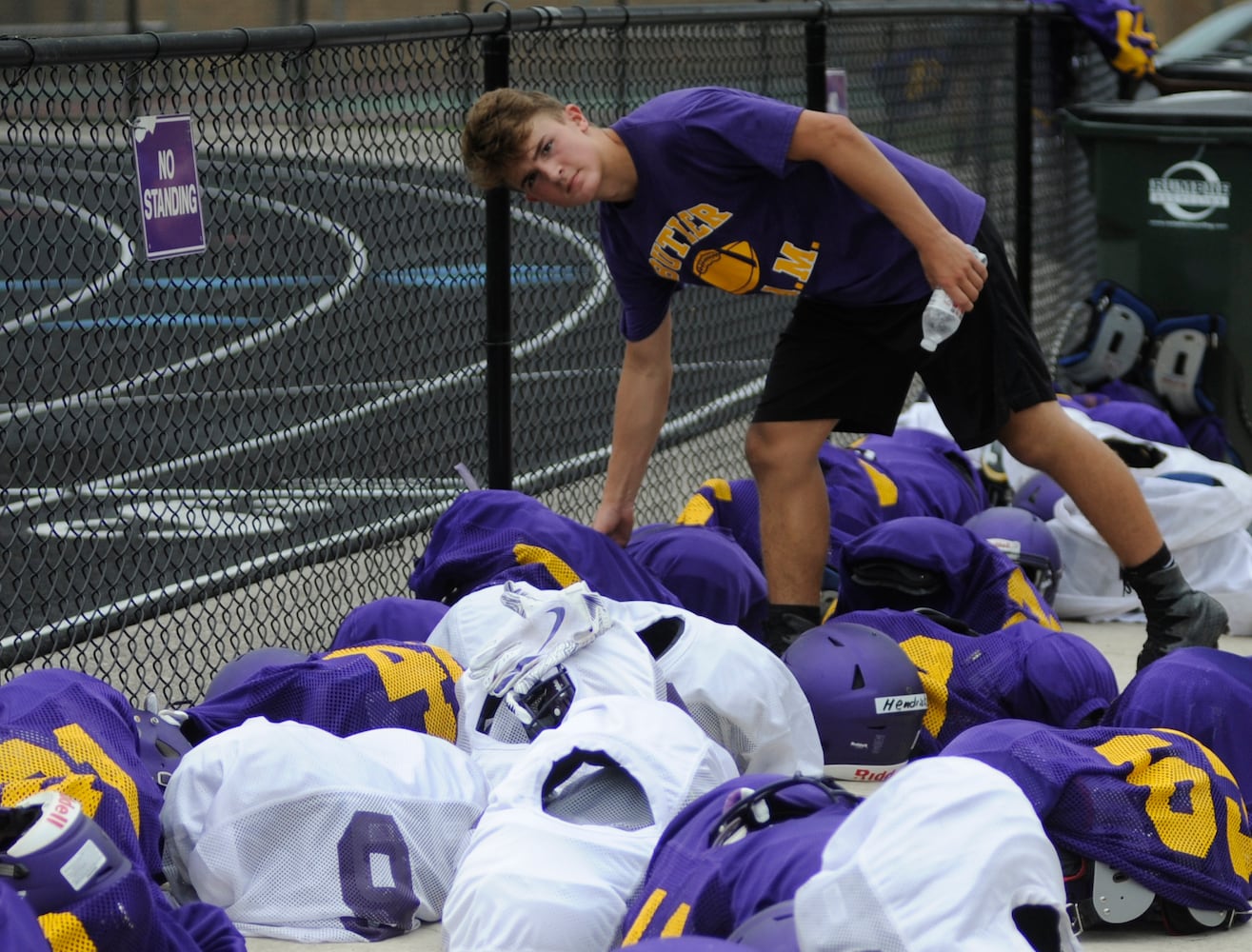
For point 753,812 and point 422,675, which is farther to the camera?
point 422,675

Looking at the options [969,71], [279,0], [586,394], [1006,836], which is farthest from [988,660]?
[279,0]

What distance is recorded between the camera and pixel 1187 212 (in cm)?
733

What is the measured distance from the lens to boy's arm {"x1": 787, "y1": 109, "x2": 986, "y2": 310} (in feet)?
14.1

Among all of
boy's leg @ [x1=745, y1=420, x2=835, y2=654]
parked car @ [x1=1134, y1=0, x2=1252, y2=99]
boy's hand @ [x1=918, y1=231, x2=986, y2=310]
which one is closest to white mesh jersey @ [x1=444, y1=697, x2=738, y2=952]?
boy's leg @ [x1=745, y1=420, x2=835, y2=654]

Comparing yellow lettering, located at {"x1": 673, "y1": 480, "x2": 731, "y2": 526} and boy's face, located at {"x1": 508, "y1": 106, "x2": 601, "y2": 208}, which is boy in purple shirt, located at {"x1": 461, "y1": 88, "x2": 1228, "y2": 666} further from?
yellow lettering, located at {"x1": 673, "y1": 480, "x2": 731, "y2": 526}

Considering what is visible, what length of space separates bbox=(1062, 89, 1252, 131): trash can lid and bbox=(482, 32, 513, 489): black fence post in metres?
3.41

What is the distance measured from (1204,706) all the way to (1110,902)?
2.02 feet

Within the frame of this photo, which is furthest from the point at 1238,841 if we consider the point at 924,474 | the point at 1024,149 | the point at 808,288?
the point at 1024,149

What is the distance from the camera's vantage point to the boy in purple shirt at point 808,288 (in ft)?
14.2

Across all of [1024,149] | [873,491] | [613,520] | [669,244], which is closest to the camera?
[669,244]

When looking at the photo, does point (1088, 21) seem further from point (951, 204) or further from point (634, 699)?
point (634, 699)

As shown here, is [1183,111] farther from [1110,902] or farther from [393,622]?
[1110,902]

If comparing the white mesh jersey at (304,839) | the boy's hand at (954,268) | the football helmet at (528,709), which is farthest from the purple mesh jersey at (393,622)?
the boy's hand at (954,268)

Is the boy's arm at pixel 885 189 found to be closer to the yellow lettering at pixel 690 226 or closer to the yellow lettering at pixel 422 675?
the yellow lettering at pixel 690 226
